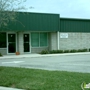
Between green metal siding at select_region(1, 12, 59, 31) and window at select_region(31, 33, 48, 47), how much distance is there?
1.60m

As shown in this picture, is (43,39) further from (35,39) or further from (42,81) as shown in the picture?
(42,81)

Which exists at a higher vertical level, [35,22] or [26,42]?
[35,22]

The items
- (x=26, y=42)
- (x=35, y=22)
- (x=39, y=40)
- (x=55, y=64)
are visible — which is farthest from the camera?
(x=39, y=40)

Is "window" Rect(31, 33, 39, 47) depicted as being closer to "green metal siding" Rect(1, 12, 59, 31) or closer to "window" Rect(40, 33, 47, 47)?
"window" Rect(40, 33, 47, 47)

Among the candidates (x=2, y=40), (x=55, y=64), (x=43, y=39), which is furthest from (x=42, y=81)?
(x=43, y=39)

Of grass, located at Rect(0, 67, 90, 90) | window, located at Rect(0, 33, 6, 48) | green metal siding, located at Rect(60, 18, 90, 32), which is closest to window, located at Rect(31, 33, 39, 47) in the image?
green metal siding, located at Rect(60, 18, 90, 32)

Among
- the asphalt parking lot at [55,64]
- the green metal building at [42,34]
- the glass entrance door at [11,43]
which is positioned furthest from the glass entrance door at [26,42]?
the asphalt parking lot at [55,64]

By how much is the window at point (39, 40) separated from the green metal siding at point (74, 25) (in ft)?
7.97

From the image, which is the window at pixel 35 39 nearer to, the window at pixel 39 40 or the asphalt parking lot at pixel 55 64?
the window at pixel 39 40

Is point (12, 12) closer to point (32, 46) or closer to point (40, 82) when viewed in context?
point (40, 82)

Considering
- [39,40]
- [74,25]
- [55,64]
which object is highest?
[74,25]

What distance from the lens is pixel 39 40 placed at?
29.1 m

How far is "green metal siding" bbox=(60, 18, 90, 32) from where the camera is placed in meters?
29.8

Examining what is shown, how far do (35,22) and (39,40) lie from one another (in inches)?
111
